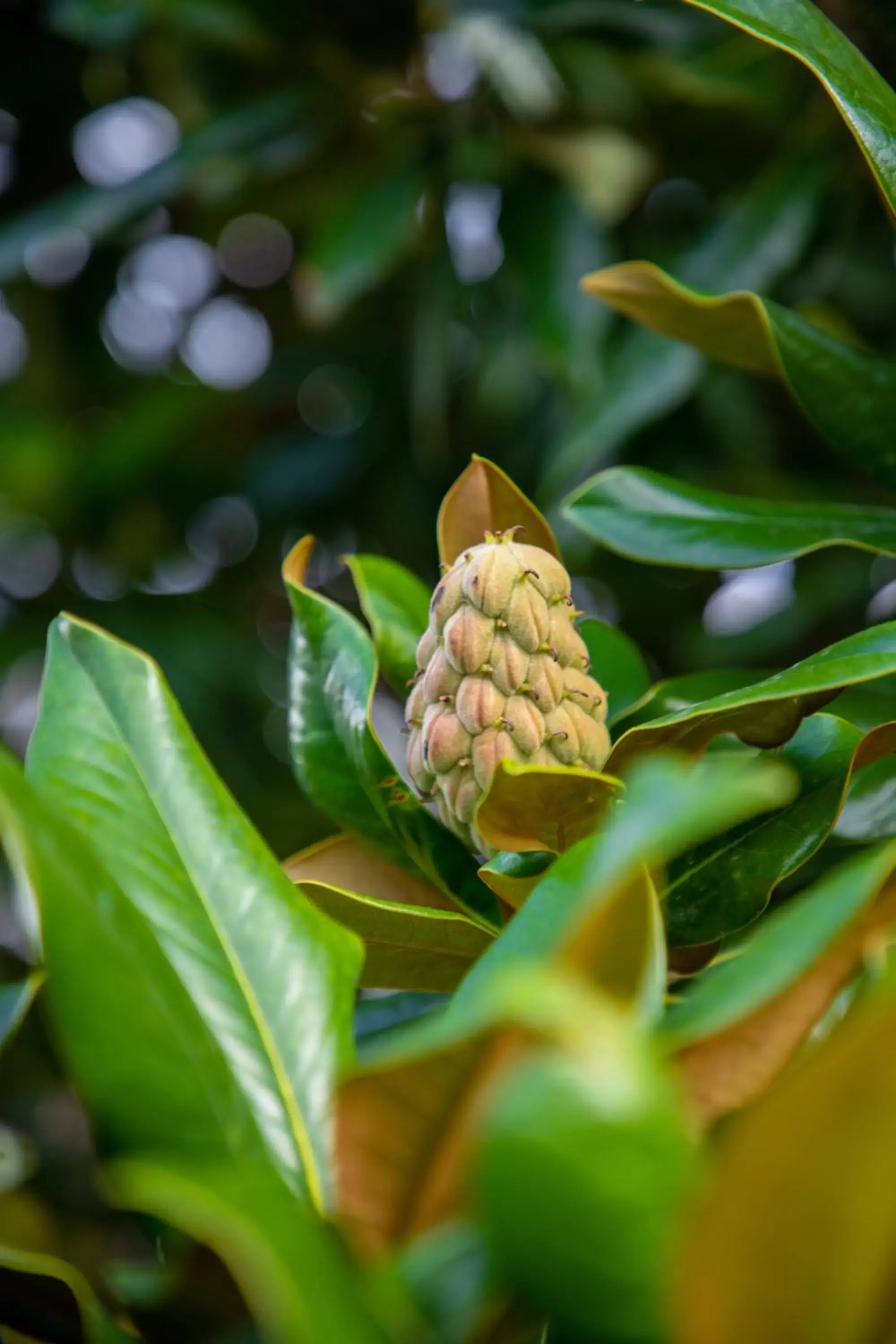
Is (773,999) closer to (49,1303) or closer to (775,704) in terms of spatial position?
(775,704)

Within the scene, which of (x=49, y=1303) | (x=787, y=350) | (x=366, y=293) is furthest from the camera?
(x=366, y=293)

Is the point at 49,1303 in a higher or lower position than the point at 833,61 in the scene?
lower

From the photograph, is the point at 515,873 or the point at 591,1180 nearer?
the point at 591,1180

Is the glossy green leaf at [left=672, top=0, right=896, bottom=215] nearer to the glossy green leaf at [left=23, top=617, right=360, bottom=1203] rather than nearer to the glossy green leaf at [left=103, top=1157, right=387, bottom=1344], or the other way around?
the glossy green leaf at [left=23, top=617, right=360, bottom=1203]

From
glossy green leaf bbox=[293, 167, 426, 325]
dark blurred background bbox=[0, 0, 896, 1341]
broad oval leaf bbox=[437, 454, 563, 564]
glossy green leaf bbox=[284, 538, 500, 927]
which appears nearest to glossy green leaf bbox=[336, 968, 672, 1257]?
glossy green leaf bbox=[284, 538, 500, 927]

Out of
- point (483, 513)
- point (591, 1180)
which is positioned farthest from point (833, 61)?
point (591, 1180)

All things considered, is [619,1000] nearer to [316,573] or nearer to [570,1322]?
[570,1322]

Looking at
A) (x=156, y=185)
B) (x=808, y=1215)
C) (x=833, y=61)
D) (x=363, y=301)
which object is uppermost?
(x=833, y=61)
